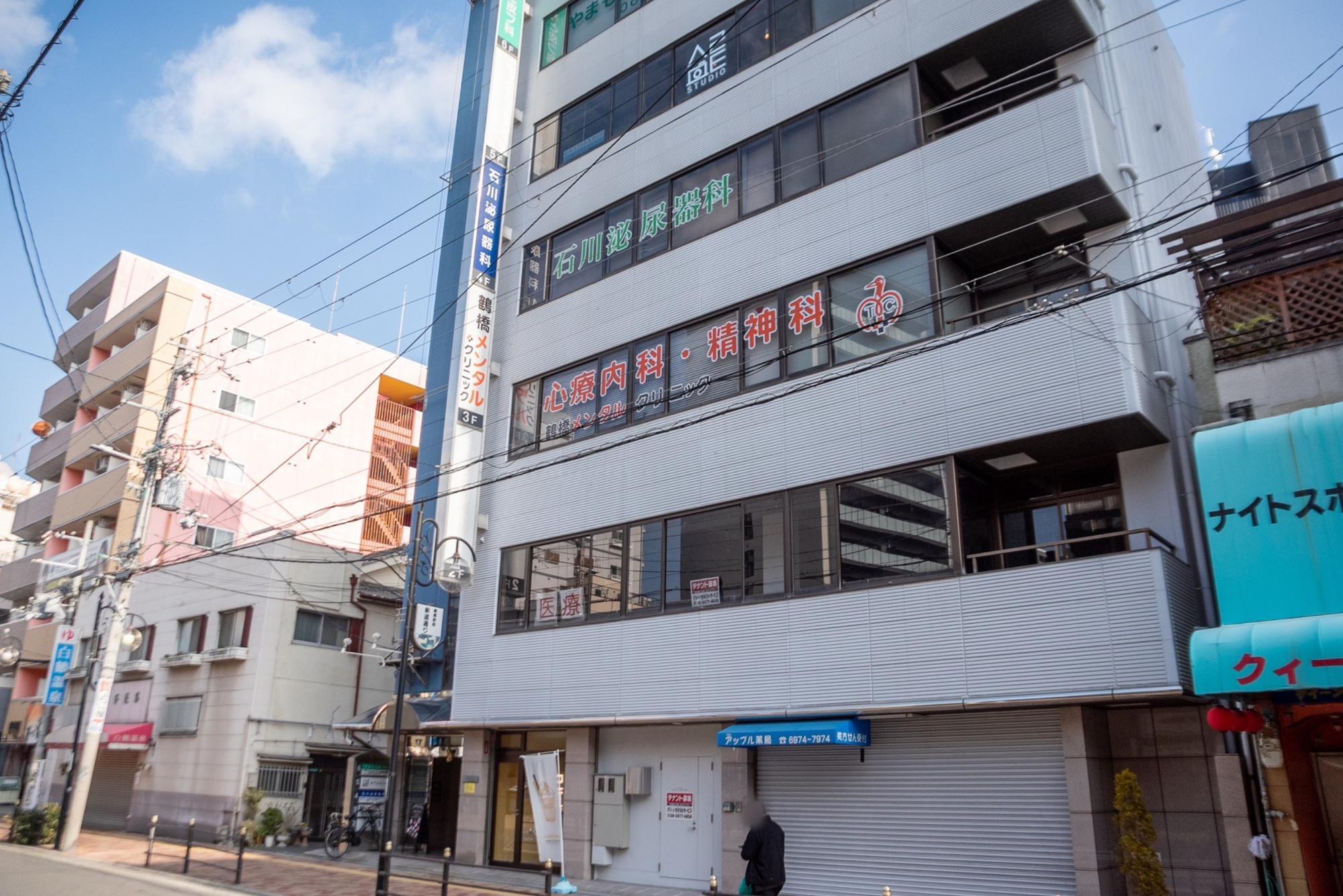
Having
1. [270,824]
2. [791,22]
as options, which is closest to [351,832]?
[270,824]

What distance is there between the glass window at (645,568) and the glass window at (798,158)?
23.1 ft

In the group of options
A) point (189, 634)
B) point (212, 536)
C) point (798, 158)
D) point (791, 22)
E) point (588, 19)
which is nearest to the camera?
point (798, 158)

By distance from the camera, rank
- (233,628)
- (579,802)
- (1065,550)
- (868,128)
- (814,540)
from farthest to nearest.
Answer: (233,628) → (579,802) → (868,128) → (814,540) → (1065,550)

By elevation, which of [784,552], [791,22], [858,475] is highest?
[791,22]

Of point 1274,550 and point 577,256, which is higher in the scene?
point 577,256

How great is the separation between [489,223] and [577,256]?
2.49m

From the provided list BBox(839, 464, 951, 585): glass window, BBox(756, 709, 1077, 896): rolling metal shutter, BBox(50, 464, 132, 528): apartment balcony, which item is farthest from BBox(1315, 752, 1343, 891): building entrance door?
BBox(50, 464, 132, 528): apartment balcony

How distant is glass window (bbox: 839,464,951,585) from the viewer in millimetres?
14562

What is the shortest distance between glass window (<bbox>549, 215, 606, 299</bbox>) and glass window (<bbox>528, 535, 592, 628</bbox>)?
6.15 m

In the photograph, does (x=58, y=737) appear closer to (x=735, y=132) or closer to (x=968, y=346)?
(x=735, y=132)

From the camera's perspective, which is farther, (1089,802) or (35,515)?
(35,515)

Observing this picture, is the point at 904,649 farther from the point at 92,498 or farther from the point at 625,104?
the point at 92,498

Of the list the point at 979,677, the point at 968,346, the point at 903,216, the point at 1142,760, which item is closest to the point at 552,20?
the point at 903,216

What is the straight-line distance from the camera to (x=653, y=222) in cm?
2075
